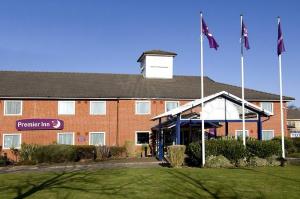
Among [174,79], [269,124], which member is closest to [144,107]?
[174,79]

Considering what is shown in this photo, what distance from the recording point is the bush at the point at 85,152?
2894 centimetres

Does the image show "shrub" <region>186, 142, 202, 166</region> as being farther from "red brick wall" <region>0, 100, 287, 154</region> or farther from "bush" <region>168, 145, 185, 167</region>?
"red brick wall" <region>0, 100, 287, 154</region>

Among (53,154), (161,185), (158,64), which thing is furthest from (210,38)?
(158,64)

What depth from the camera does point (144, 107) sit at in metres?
34.2

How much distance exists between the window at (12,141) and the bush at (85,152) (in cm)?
585

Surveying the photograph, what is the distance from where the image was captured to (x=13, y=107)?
105 ft

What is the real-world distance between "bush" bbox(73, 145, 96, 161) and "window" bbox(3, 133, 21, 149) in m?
5.85

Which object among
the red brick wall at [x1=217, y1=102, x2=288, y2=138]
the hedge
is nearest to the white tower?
the red brick wall at [x1=217, y1=102, x2=288, y2=138]

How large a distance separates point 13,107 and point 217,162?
1896 centimetres

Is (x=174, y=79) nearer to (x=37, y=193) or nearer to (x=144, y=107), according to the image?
(x=144, y=107)

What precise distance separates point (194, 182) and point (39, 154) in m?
15.9

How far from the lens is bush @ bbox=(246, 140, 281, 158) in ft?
73.6

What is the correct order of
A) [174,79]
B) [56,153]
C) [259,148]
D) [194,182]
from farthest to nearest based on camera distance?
[174,79]
[56,153]
[259,148]
[194,182]

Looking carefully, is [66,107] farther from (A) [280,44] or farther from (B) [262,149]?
(A) [280,44]
